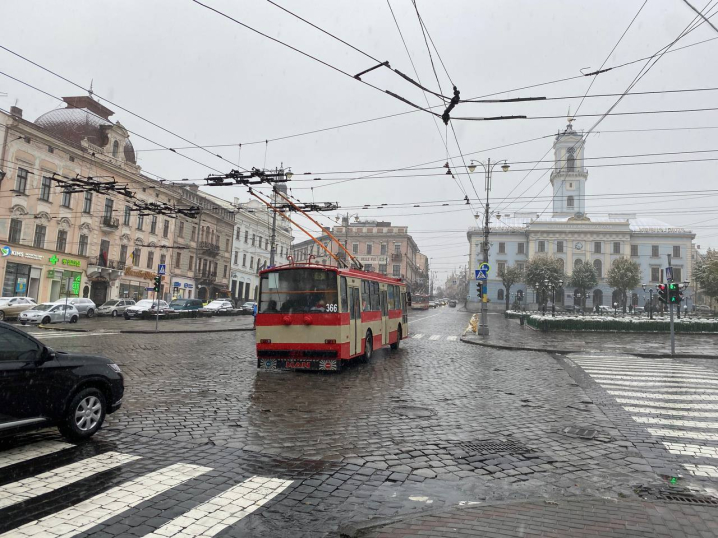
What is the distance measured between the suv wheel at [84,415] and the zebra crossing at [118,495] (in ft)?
0.81

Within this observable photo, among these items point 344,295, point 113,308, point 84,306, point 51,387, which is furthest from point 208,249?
point 51,387

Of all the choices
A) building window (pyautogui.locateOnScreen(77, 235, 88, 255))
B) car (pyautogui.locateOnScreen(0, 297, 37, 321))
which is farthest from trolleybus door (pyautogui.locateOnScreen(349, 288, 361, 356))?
building window (pyautogui.locateOnScreen(77, 235, 88, 255))

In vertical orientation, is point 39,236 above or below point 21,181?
below

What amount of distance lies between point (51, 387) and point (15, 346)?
1.97ft

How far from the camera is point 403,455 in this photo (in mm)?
5887

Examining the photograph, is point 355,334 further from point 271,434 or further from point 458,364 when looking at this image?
point 271,434

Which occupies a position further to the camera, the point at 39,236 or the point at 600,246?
the point at 600,246

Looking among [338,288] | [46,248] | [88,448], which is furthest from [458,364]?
[46,248]

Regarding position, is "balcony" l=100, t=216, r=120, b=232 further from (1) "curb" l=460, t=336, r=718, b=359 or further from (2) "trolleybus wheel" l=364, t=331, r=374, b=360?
(2) "trolleybus wheel" l=364, t=331, r=374, b=360

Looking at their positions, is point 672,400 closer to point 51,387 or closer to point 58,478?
point 58,478

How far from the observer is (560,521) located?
3.99 m

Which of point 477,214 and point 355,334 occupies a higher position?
point 477,214

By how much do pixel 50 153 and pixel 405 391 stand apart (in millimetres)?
37216

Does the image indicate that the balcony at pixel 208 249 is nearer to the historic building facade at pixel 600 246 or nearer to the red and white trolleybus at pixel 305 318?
the historic building facade at pixel 600 246
